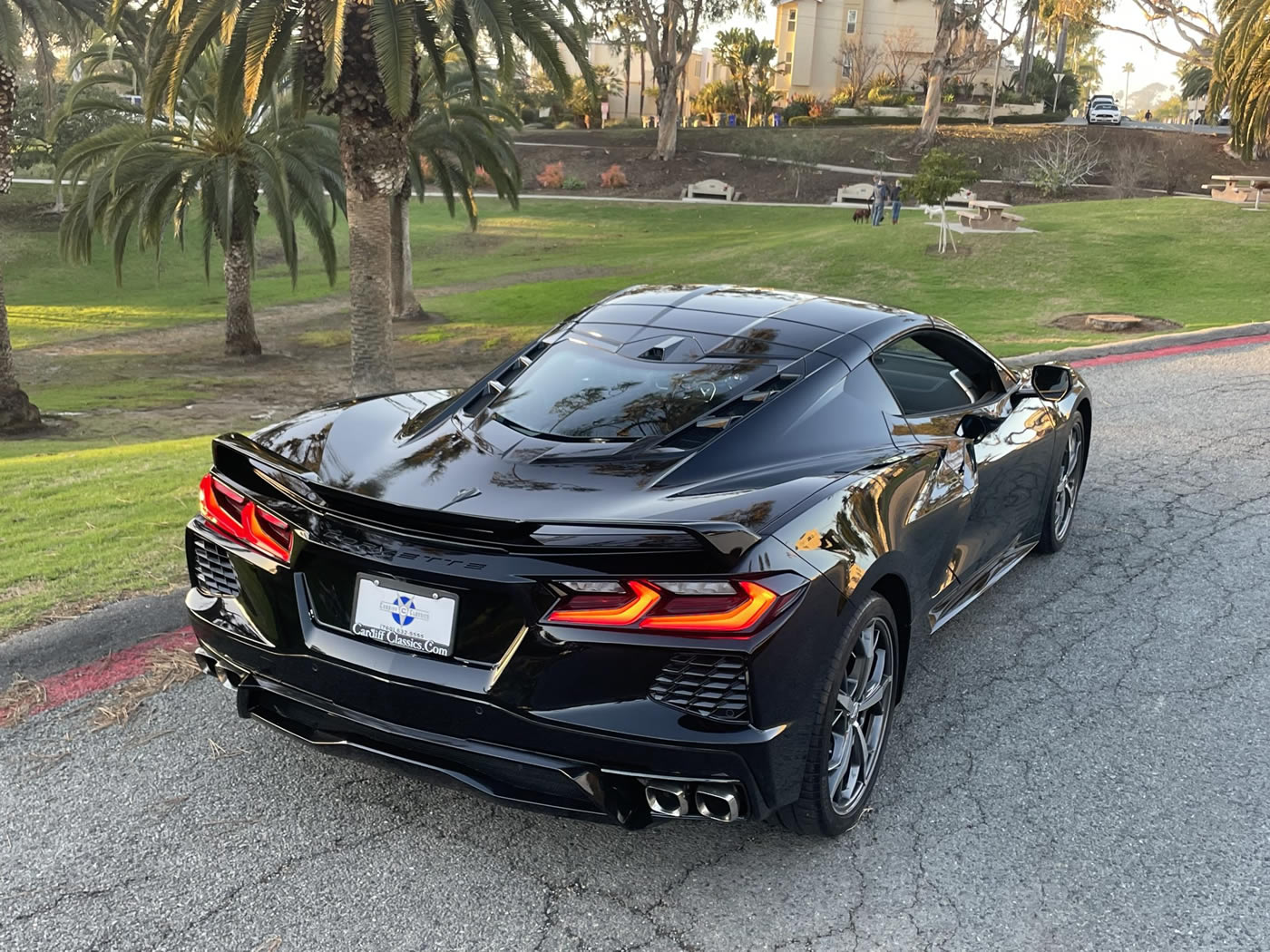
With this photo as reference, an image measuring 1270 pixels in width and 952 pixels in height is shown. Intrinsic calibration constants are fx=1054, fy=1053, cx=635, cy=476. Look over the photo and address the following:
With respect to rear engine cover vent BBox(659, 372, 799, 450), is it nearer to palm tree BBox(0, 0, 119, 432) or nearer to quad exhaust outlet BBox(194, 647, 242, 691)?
quad exhaust outlet BBox(194, 647, 242, 691)

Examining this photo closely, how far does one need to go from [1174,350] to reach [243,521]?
11.8 metres

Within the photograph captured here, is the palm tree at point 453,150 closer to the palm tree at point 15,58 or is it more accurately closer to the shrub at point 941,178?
the palm tree at point 15,58

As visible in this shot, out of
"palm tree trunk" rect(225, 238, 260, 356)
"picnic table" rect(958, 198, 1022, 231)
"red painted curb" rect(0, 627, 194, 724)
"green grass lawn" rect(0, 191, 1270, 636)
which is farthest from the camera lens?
"picnic table" rect(958, 198, 1022, 231)

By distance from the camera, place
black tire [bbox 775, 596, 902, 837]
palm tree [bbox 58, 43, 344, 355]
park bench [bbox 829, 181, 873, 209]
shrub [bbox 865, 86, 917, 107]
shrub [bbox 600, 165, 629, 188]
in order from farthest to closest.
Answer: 1. shrub [bbox 865, 86, 917, 107]
2. shrub [bbox 600, 165, 629, 188]
3. park bench [bbox 829, 181, 873, 209]
4. palm tree [bbox 58, 43, 344, 355]
5. black tire [bbox 775, 596, 902, 837]

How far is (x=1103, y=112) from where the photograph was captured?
189 ft

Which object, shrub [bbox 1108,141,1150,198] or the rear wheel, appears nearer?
the rear wheel

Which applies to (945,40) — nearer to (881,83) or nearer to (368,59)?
(881,83)

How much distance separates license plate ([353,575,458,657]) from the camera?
2809 millimetres

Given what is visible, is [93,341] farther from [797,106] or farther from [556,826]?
[797,106]

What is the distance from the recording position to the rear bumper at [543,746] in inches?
107

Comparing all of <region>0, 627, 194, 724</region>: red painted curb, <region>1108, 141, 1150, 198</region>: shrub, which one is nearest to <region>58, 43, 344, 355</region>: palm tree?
<region>0, 627, 194, 724</region>: red painted curb

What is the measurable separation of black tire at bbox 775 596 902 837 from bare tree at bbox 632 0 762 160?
5186cm

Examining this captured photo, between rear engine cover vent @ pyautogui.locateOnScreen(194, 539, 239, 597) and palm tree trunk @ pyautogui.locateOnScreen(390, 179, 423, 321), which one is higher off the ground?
rear engine cover vent @ pyautogui.locateOnScreen(194, 539, 239, 597)

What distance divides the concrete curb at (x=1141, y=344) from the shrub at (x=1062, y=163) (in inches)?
1200
